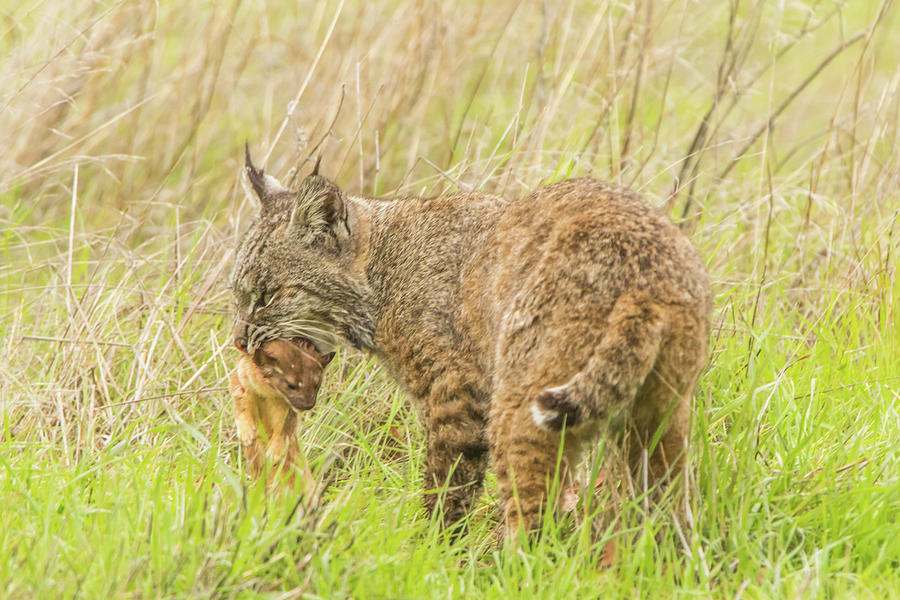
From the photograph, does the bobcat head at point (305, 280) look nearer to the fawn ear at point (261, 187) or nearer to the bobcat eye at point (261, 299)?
the bobcat eye at point (261, 299)

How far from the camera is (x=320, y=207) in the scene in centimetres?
442

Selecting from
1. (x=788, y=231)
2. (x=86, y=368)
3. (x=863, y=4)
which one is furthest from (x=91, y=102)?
(x=863, y=4)

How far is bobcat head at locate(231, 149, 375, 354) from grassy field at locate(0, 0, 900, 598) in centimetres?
37

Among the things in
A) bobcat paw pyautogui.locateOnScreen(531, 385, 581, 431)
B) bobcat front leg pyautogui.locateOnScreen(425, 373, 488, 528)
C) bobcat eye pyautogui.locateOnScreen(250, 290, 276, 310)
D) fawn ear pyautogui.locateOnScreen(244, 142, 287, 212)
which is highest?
bobcat paw pyautogui.locateOnScreen(531, 385, 581, 431)

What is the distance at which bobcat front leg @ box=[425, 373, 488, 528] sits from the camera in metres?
4.12

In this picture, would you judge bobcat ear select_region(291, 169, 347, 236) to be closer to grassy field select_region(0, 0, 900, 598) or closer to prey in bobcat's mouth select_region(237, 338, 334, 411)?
prey in bobcat's mouth select_region(237, 338, 334, 411)

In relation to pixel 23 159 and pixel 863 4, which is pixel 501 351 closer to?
pixel 23 159

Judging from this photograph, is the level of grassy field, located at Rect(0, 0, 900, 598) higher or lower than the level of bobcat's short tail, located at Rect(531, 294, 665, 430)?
lower

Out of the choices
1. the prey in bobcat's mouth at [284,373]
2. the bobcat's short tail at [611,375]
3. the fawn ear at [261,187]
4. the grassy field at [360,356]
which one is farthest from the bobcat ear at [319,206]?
the bobcat's short tail at [611,375]

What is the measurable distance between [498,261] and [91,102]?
12.2 ft

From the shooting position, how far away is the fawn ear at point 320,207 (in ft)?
14.4

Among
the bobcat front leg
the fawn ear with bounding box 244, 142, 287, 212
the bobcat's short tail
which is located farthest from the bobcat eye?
the bobcat's short tail

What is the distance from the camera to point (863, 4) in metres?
11.8

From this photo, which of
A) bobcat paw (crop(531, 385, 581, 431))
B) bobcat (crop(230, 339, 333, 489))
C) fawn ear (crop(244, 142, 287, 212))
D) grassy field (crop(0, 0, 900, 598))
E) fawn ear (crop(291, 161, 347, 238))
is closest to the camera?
bobcat paw (crop(531, 385, 581, 431))
